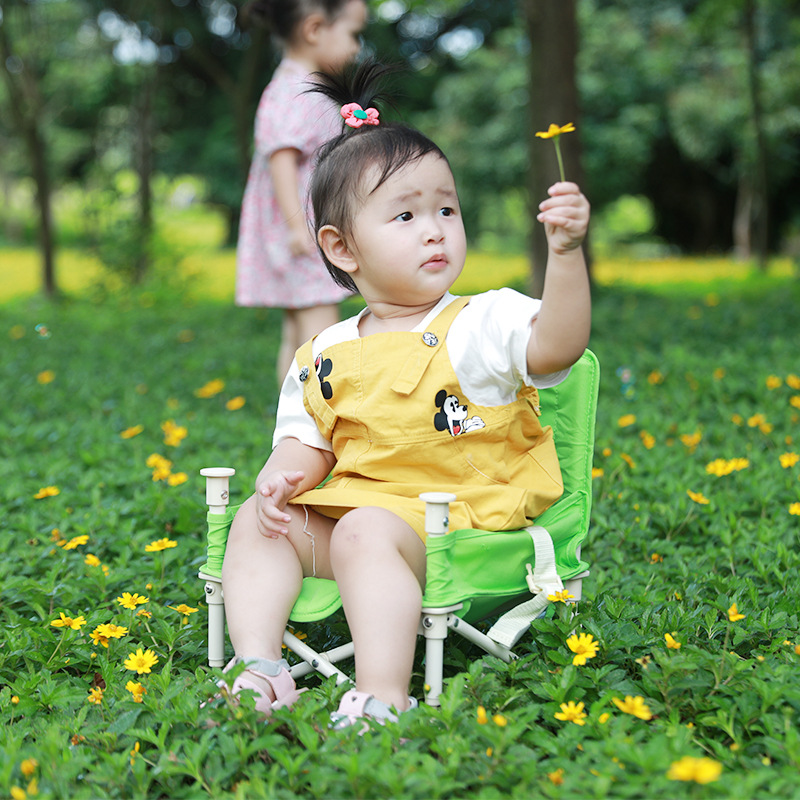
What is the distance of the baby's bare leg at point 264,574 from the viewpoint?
5.63 feet

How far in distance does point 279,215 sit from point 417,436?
2.19 meters

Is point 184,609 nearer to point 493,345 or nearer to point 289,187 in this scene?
point 493,345

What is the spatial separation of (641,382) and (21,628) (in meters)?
3.04

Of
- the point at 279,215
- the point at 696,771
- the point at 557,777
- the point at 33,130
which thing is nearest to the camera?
the point at 696,771

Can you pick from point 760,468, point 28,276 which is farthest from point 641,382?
point 28,276

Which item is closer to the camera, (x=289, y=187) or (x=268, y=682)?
(x=268, y=682)

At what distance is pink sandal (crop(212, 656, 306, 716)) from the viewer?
5.30 feet

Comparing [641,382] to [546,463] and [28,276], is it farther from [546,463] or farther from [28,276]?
[28,276]

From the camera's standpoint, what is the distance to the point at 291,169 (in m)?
3.54

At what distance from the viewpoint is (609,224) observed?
24.5 m

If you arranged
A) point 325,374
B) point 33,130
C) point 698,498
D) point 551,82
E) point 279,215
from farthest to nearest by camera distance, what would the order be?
point 33,130 → point 551,82 → point 279,215 → point 698,498 → point 325,374

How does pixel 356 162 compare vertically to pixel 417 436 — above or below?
above

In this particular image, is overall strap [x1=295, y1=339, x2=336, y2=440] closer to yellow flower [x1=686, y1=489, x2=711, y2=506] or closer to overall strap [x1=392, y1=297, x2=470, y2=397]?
overall strap [x1=392, y1=297, x2=470, y2=397]

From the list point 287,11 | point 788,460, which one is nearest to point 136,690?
point 788,460
